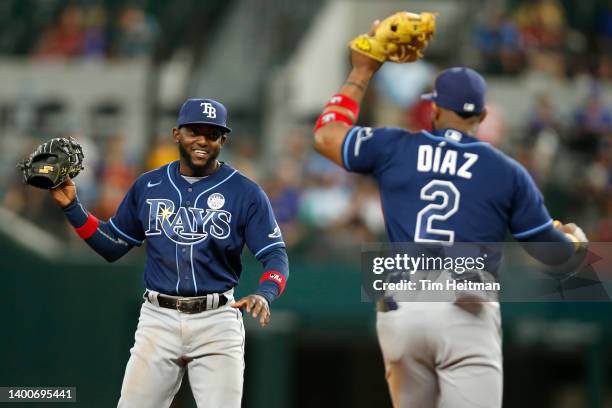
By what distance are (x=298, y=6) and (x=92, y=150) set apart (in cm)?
381

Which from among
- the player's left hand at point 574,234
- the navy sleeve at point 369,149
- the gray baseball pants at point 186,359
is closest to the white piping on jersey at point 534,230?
the player's left hand at point 574,234

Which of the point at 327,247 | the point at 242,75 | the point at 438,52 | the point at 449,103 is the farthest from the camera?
the point at 438,52

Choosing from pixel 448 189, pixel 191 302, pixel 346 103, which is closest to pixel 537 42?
pixel 346 103

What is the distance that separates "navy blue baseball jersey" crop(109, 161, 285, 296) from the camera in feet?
17.9

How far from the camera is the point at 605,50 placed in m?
16.6

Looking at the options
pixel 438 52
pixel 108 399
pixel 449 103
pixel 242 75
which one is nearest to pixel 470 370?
pixel 449 103

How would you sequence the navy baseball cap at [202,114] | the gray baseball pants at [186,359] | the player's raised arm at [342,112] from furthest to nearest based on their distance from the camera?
the player's raised arm at [342,112] → the navy baseball cap at [202,114] → the gray baseball pants at [186,359]

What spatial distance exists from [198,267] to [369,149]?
942 millimetres

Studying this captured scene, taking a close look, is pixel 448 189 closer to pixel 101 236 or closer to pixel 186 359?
pixel 186 359

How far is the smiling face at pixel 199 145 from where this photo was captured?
548 cm

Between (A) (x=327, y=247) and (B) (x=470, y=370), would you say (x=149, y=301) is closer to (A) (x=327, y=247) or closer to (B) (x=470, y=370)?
(B) (x=470, y=370)

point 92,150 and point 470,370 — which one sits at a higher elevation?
point 92,150

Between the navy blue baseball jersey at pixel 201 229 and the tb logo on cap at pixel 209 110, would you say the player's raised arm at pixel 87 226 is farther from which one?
the tb logo on cap at pixel 209 110

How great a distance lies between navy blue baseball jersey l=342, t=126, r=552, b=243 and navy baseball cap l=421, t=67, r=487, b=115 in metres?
0.15
